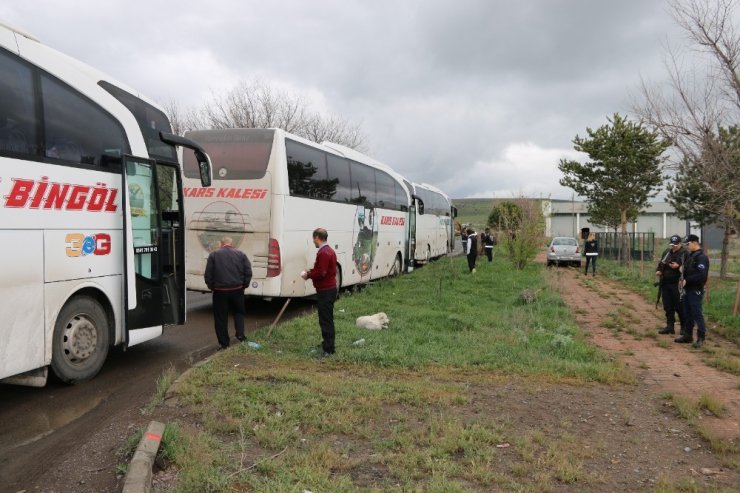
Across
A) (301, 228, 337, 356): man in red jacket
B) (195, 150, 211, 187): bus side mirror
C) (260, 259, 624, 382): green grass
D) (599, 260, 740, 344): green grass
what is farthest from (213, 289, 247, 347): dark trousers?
(599, 260, 740, 344): green grass

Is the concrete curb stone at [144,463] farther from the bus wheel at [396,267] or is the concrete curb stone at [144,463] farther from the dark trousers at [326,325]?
the bus wheel at [396,267]

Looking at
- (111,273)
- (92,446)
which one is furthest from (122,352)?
(92,446)

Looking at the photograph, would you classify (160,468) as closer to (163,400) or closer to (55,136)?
(163,400)

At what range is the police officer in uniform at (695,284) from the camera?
924 cm

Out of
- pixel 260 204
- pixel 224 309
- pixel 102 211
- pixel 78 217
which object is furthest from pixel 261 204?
pixel 78 217

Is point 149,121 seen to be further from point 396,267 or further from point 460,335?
point 396,267

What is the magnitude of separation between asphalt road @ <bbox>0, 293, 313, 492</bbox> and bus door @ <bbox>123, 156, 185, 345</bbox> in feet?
1.75

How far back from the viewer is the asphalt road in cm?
438

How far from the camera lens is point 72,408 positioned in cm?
582

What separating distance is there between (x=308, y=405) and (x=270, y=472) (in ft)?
4.57

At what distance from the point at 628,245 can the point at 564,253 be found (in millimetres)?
3740

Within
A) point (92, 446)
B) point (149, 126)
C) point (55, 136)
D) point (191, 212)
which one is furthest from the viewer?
point (191, 212)

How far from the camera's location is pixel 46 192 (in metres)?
5.78

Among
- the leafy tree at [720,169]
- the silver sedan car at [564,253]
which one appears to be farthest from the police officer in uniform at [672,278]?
the silver sedan car at [564,253]
